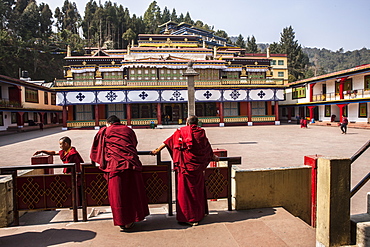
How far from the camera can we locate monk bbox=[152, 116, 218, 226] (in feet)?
12.4

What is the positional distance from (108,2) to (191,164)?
83.1 m

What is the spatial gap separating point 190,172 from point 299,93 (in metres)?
36.7

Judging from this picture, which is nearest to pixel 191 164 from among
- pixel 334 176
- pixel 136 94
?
pixel 334 176

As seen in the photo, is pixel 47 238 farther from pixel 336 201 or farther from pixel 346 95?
pixel 346 95

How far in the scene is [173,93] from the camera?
98.3ft

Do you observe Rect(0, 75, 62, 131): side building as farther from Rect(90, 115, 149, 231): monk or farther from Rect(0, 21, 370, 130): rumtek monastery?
Rect(90, 115, 149, 231): monk

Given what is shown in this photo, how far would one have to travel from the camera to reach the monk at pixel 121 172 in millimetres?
3562

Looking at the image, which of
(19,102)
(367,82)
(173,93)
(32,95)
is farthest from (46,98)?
(367,82)

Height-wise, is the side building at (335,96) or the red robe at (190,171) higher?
the side building at (335,96)

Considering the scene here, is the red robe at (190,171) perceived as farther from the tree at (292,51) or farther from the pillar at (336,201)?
the tree at (292,51)

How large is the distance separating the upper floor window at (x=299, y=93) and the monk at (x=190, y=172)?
3543cm

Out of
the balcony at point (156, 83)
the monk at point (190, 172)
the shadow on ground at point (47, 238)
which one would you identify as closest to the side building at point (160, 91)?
the balcony at point (156, 83)

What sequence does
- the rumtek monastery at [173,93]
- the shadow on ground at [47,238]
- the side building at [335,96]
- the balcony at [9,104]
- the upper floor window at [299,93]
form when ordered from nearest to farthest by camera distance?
1. the shadow on ground at [47,238]
2. the balcony at [9,104]
3. the side building at [335,96]
4. the rumtek monastery at [173,93]
5. the upper floor window at [299,93]

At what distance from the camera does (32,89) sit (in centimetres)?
3278
